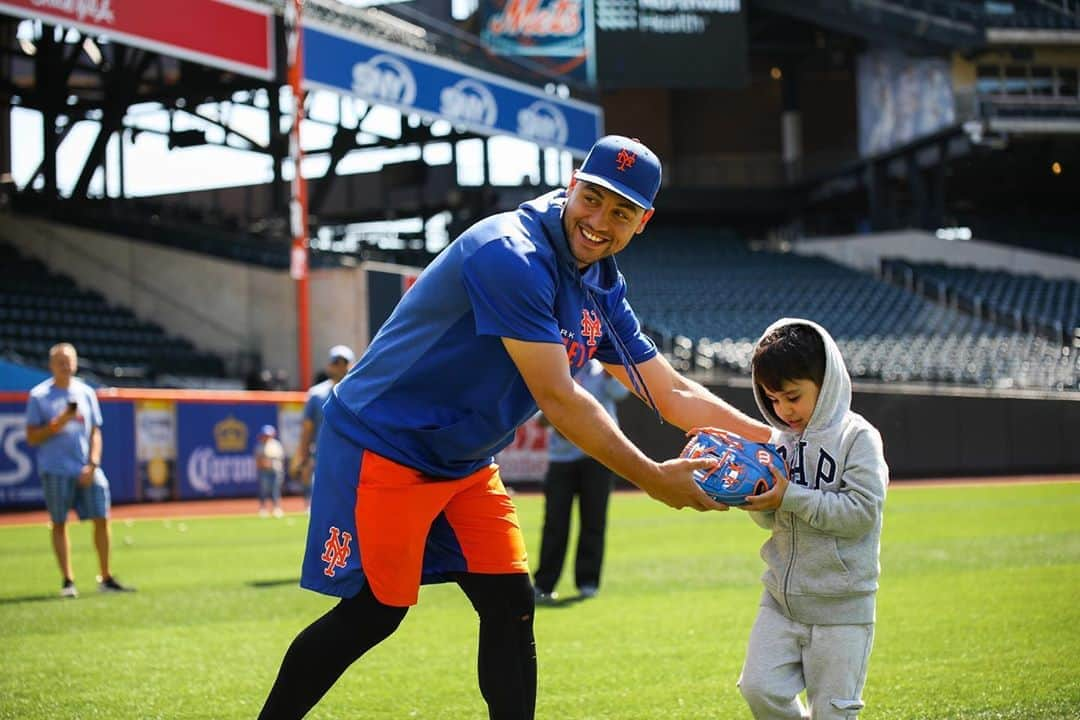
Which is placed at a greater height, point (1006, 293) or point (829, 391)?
point (1006, 293)

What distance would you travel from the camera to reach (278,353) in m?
32.8

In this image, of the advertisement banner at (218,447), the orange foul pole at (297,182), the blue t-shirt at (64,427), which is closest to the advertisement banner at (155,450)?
the advertisement banner at (218,447)

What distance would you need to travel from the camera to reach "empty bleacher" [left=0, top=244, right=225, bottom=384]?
27203mm

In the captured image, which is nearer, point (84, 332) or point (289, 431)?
point (289, 431)

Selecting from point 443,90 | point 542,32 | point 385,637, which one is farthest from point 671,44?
point 385,637

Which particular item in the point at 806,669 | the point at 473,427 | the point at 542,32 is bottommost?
the point at 806,669

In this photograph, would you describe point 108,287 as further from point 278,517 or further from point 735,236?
point 735,236

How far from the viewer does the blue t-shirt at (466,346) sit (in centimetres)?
390

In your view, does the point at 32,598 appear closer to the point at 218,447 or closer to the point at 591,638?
the point at 591,638

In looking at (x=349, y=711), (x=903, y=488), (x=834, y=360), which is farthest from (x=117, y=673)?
(x=903, y=488)

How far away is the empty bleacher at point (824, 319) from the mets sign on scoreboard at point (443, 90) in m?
5.80

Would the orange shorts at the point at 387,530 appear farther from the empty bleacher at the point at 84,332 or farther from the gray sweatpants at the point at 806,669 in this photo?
the empty bleacher at the point at 84,332

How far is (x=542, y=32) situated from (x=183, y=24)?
1850cm

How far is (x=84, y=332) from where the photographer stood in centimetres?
2955
